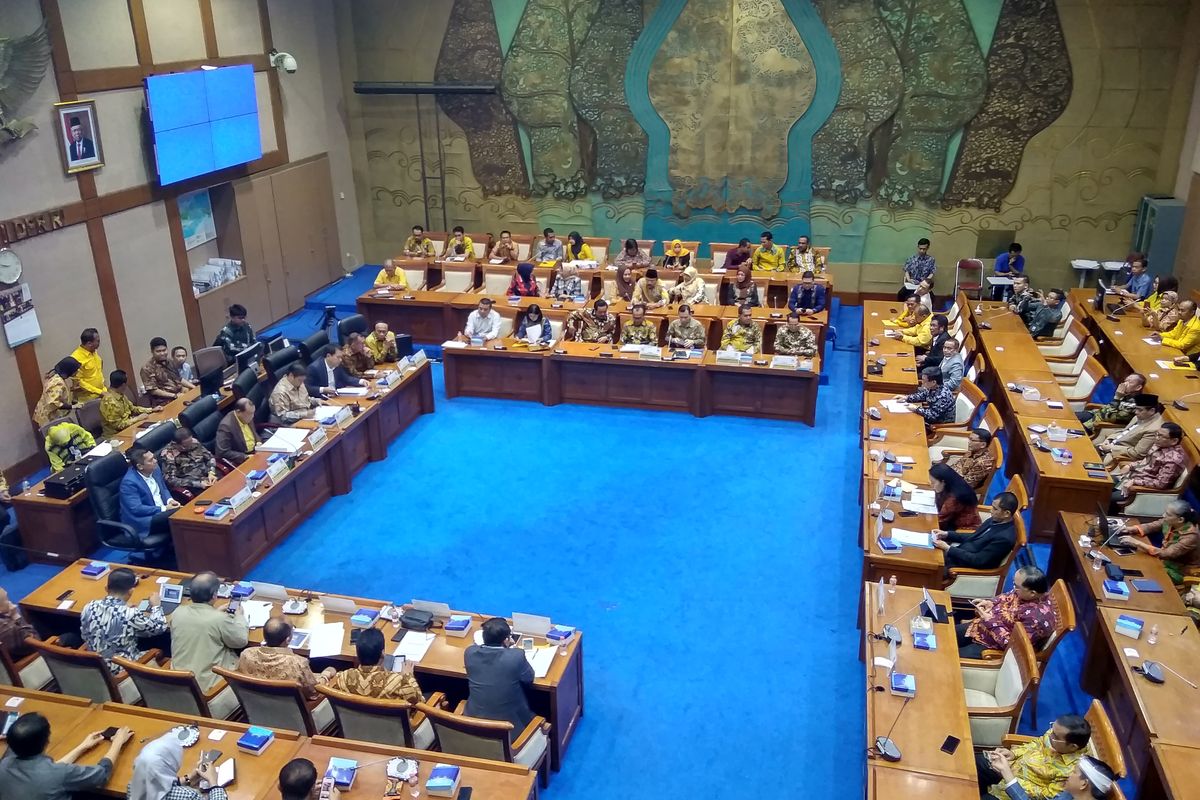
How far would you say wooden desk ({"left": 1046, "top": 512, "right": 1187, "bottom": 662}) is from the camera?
592 cm

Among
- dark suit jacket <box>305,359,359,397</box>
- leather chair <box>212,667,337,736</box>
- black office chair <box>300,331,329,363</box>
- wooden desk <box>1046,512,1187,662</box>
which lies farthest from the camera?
black office chair <box>300,331,329,363</box>

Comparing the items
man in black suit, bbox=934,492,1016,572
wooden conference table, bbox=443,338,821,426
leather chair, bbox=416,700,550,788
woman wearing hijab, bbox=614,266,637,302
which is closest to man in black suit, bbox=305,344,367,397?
wooden conference table, bbox=443,338,821,426

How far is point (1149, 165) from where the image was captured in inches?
519

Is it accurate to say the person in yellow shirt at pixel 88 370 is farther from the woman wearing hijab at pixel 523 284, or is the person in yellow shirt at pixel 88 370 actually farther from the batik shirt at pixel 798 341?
the batik shirt at pixel 798 341

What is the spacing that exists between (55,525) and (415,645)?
4093 mm

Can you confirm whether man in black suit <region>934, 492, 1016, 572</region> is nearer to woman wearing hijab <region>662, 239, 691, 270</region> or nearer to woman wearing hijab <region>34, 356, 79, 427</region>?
woman wearing hijab <region>662, 239, 691, 270</region>

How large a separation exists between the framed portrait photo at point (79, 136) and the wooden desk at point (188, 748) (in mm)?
6810

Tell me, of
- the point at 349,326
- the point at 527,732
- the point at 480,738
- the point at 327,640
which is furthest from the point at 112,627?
the point at 349,326

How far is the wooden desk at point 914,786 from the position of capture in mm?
4465

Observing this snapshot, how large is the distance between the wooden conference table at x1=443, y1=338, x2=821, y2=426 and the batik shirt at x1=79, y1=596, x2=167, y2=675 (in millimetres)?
5743

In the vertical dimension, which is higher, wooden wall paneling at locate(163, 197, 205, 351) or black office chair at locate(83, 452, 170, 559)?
wooden wall paneling at locate(163, 197, 205, 351)

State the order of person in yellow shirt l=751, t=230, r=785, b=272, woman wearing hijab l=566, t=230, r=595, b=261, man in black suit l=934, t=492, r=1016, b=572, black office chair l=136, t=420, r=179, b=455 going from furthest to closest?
woman wearing hijab l=566, t=230, r=595, b=261, person in yellow shirt l=751, t=230, r=785, b=272, black office chair l=136, t=420, r=179, b=455, man in black suit l=934, t=492, r=1016, b=572

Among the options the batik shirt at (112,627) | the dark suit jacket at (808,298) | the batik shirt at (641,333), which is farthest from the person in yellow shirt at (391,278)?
the batik shirt at (112,627)

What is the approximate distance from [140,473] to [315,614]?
2.46 meters
